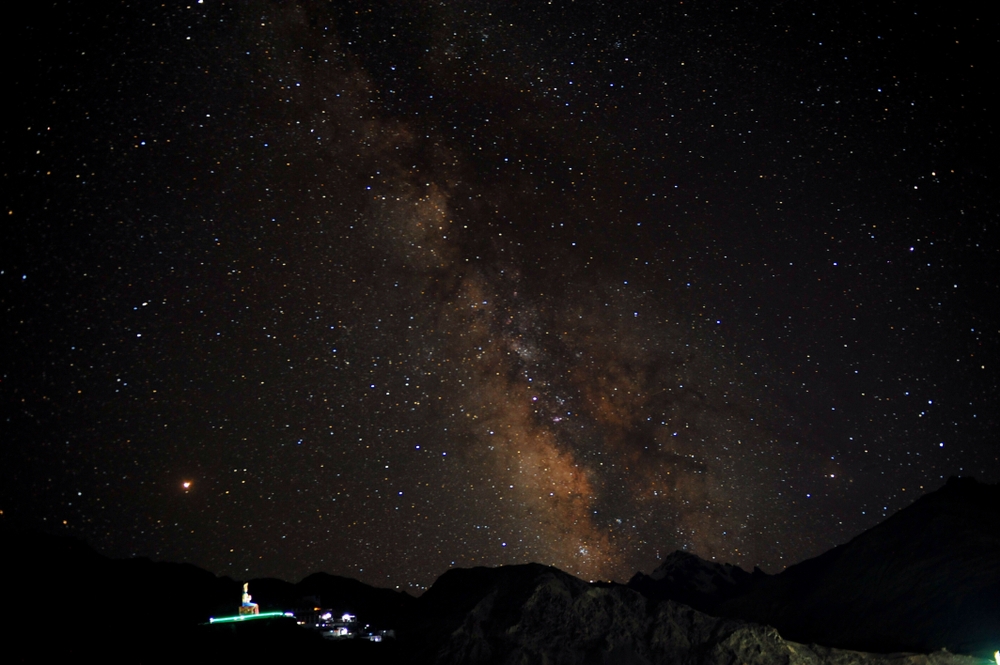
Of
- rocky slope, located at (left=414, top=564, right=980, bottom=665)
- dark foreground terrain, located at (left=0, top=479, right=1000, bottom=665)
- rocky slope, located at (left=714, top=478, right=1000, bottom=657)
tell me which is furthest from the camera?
rocky slope, located at (left=714, top=478, right=1000, bottom=657)

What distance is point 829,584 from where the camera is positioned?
11181 centimetres

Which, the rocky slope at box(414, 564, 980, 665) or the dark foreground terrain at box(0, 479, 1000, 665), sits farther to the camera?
the rocky slope at box(414, 564, 980, 665)

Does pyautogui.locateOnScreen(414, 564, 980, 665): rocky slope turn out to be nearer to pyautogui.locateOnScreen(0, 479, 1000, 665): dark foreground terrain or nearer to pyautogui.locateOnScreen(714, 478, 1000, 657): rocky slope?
pyautogui.locateOnScreen(0, 479, 1000, 665): dark foreground terrain

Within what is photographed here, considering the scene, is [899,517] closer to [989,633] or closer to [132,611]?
[989,633]

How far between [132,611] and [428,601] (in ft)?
189

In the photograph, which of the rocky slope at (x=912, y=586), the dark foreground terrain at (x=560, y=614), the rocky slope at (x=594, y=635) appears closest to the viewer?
the dark foreground terrain at (x=560, y=614)

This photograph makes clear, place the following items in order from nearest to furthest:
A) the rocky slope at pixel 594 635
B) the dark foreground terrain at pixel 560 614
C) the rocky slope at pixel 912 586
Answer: the dark foreground terrain at pixel 560 614 < the rocky slope at pixel 594 635 < the rocky slope at pixel 912 586

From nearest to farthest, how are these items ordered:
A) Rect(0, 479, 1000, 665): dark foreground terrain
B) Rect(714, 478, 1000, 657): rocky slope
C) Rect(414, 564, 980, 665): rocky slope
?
Rect(0, 479, 1000, 665): dark foreground terrain, Rect(414, 564, 980, 665): rocky slope, Rect(714, 478, 1000, 657): rocky slope

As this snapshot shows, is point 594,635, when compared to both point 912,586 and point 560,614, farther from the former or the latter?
point 912,586

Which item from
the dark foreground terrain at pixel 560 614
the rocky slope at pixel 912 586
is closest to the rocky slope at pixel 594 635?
the dark foreground terrain at pixel 560 614

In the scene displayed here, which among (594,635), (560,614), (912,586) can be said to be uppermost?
(912,586)

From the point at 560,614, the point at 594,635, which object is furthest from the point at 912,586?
the point at 560,614

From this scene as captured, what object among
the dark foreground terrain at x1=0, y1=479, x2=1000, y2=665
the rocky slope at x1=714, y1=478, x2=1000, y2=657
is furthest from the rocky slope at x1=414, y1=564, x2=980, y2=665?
the rocky slope at x1=714, y1=478, x2=1000, y2=657

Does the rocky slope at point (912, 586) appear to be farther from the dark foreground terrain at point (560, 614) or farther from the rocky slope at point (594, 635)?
the rocky slope at point (594, 635)
